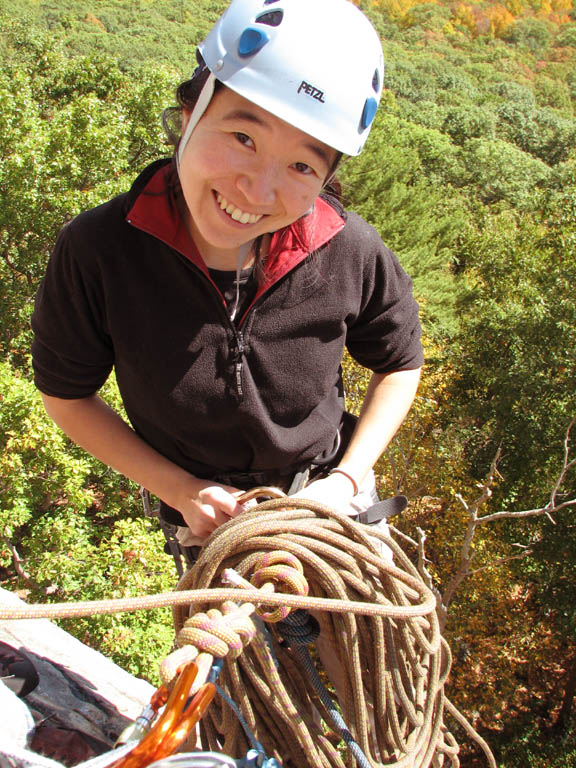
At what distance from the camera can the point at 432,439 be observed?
1506 cm

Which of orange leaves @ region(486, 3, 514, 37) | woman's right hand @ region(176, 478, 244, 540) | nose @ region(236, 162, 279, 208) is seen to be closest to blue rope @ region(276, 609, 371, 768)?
woman's right hand @ region(176, 478, 244, 540)

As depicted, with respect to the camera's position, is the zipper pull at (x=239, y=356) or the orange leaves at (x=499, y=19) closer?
the zipper pull at (x=239, y=356)

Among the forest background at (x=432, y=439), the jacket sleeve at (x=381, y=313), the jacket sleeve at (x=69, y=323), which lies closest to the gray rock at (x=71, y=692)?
the jacket sleeve at (x=69, y=323)

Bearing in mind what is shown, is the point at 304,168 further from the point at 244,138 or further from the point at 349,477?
the point at 349,477

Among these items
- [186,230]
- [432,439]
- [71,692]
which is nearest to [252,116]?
[186,230]

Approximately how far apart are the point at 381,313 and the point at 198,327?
0.47m

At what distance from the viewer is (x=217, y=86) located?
1284 millimetres

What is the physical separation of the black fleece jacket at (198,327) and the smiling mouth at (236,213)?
126 millimetres

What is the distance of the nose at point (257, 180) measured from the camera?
1234 millimetres

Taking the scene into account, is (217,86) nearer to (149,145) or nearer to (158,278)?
(158,278)

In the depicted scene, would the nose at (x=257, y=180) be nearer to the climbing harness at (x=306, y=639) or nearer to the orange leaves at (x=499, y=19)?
the climbing harness at (x=306, y=639)

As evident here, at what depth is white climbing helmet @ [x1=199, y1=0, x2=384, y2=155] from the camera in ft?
4.03

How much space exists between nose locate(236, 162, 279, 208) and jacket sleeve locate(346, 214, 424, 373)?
0.36 metres

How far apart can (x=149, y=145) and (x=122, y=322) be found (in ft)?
49.2
